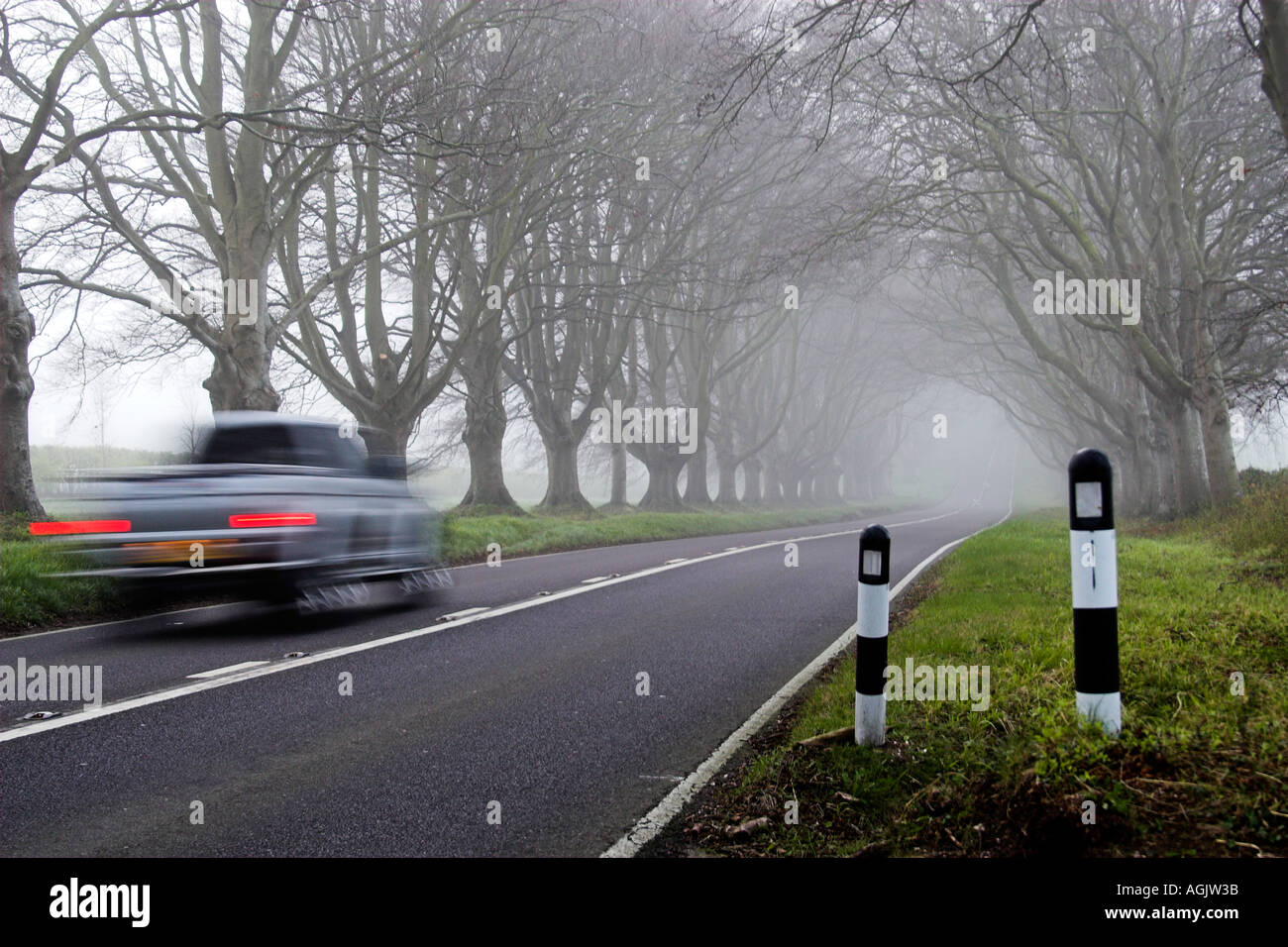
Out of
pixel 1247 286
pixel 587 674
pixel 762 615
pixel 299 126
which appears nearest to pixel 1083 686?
pixel 587 674

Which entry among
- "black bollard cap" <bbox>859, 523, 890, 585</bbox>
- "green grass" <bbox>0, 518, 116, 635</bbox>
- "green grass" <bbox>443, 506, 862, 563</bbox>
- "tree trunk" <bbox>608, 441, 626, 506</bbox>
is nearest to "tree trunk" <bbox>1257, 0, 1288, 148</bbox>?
"black bollard cap" <bbox>859, 523, 890, 585</bbox>

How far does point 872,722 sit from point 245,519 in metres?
5.48

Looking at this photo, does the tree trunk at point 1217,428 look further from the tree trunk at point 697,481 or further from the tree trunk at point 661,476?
the tree trunk at point 697,481

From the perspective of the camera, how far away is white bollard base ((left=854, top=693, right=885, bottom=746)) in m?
4.11

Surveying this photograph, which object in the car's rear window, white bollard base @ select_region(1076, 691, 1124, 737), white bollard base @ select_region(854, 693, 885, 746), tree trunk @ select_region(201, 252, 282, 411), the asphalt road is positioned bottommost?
the asphalt road

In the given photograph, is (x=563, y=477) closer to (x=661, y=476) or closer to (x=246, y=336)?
(x=661, y=476)

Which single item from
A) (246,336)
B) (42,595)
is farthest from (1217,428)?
(42,595)

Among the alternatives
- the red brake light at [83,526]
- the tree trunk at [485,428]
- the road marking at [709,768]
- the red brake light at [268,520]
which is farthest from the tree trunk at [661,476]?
the red brake light at [83,526]

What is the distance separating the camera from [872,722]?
412 centimetres

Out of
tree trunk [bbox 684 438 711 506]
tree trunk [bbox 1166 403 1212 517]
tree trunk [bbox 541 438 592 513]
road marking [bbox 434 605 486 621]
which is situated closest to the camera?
road marking [bbox 434 605 486 621]

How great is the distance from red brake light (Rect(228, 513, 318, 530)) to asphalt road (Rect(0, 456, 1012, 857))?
94 centimetres

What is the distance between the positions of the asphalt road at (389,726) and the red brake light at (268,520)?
0.94 meters

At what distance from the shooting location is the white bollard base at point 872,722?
13.5 feet

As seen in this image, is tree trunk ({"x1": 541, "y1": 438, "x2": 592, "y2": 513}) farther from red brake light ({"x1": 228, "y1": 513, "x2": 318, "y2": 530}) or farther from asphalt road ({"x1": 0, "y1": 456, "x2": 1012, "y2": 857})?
red brake light ({"x1": 228, "y1": 513, "x2": 318, "y2": 530})
